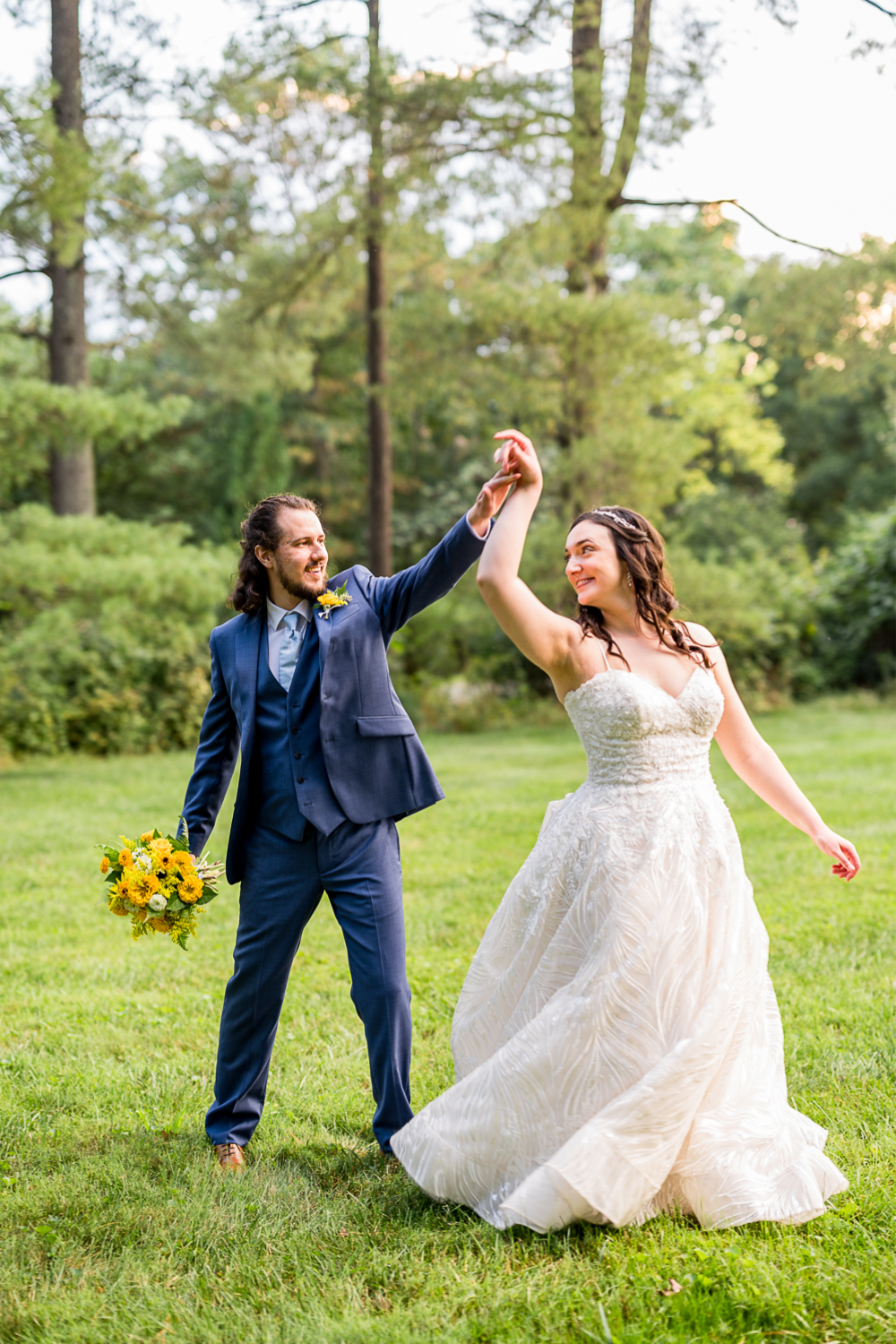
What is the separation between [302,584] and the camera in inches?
139

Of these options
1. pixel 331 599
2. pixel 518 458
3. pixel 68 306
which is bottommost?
pixel 331 599

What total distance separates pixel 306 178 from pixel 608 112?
900 centimetres

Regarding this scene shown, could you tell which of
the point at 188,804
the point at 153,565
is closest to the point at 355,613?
the point at 188,804

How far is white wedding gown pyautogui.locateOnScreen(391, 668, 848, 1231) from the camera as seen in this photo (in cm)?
287

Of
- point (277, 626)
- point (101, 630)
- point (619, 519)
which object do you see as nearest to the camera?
point (619, 519)

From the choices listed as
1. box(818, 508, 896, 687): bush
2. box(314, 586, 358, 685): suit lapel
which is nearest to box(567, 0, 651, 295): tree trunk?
box(818, 508, 896, 687): bush

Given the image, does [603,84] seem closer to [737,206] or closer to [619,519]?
[737,206]

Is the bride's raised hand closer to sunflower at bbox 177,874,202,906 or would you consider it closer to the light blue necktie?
the light blue necktie

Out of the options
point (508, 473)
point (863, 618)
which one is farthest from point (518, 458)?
point (863, 618)

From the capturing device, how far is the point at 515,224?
1667 cm

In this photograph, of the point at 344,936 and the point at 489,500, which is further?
the point at 344,936

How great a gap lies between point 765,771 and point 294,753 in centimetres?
143

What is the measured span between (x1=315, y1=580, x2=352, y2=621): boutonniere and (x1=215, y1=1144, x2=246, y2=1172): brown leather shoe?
5.59 ft

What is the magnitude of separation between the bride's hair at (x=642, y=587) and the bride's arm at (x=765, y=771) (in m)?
0.12
